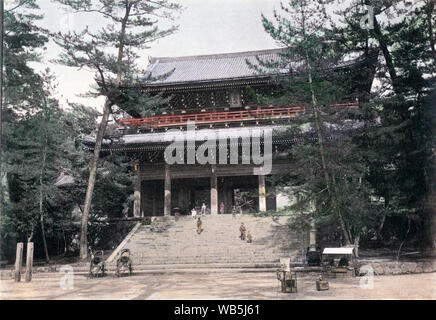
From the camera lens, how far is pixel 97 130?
73.5ft

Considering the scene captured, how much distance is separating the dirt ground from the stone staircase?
2148mm

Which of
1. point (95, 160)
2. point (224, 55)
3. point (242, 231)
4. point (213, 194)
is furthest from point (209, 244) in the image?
point (224, 55)

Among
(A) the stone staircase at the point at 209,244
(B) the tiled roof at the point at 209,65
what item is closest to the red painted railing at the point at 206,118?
(B) the tiled roof at the point at 209,65

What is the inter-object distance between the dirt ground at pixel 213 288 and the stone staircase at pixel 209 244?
2.15 m

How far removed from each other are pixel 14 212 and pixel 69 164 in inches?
151

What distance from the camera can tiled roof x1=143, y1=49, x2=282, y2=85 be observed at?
97.1ft

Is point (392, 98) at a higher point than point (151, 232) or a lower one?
higher

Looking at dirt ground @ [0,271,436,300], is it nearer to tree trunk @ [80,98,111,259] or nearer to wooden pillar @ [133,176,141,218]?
tree trunk @ [80,98,111,259]

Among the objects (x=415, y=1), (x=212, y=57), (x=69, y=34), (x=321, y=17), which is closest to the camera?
(x=321, y=17)

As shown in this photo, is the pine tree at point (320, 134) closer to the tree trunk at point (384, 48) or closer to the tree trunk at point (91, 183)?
the tree trunk at point (384, 48)

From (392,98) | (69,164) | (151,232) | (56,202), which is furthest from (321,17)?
(56,202)

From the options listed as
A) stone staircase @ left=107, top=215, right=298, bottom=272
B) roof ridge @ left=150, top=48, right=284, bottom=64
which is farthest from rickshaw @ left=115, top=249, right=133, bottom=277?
roof ridge @ left=150, top=48, right=284, bottom=64

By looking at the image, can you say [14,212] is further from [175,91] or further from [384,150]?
[384,150]

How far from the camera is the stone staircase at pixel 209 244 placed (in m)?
17.0
